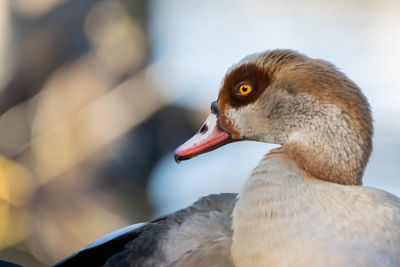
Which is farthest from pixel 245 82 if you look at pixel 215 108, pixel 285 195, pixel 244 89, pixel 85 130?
pixel 85 130

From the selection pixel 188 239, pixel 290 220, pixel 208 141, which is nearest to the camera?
pixel 290 220

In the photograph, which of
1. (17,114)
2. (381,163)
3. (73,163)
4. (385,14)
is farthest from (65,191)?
(385,14)

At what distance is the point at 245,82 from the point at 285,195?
34cm

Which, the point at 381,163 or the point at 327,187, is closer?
the point at 327,187

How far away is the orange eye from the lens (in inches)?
61.7

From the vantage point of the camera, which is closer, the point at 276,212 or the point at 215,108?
the point at 276,212

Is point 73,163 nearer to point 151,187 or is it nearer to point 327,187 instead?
point 151,187

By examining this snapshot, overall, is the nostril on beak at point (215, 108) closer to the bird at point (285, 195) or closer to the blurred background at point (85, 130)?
the bird at point (285, 195)

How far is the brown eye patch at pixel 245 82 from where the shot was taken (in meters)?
1.55

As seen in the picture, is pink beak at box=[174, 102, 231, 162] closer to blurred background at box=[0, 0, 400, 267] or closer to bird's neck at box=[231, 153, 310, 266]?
bird's neck at box=[231, 153, 310, 266]

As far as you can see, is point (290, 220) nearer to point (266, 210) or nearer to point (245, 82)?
point (266, 210)

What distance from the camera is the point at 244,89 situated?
1575 mm

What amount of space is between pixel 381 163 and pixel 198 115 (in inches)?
56.5

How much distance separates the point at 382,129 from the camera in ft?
17.5
